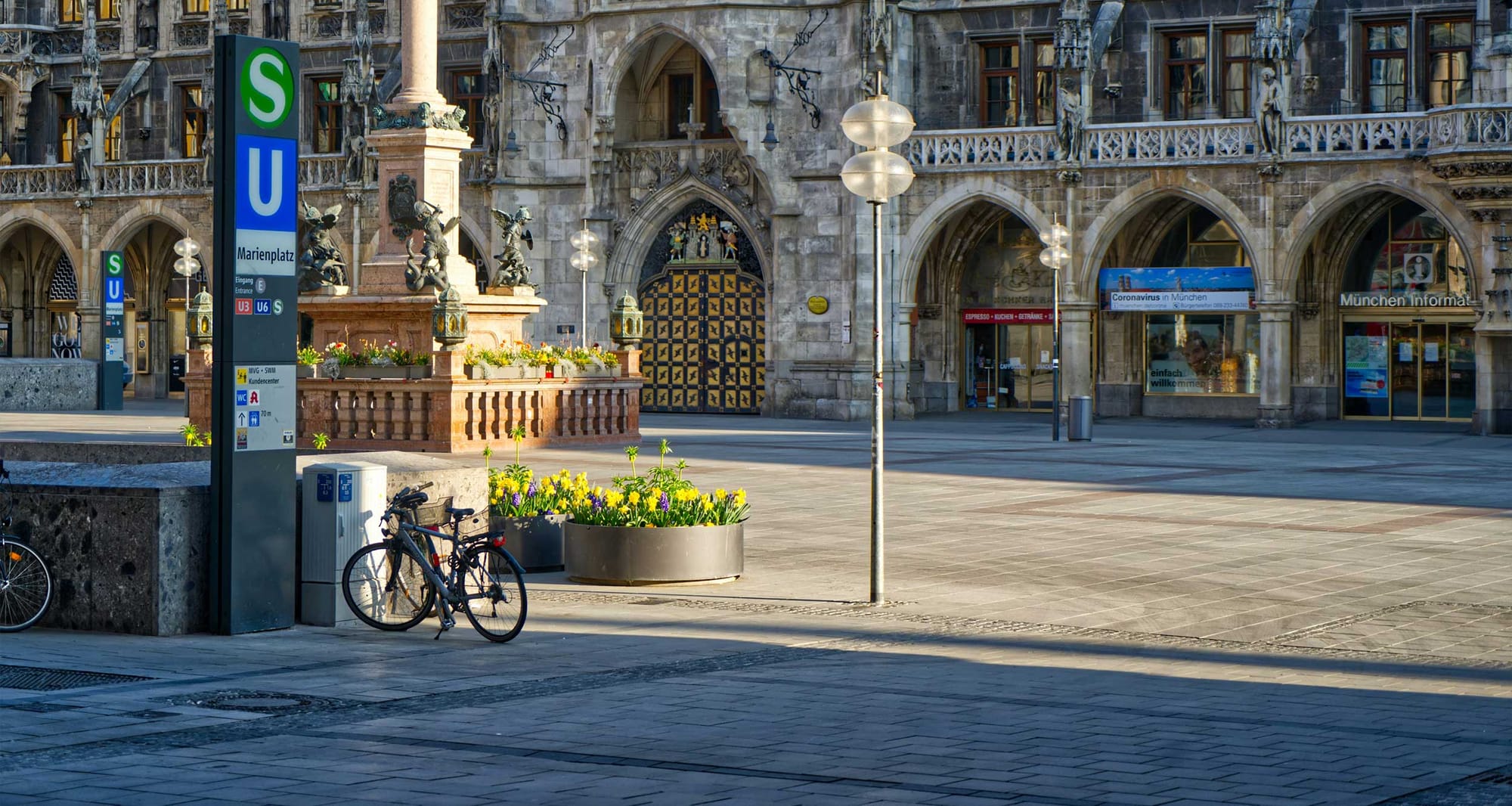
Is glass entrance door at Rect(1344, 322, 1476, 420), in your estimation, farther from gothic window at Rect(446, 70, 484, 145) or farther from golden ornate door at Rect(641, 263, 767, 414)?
gothic window at Rect(446, 70, 484, 145)

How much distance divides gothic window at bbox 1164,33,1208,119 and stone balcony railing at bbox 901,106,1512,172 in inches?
72.8

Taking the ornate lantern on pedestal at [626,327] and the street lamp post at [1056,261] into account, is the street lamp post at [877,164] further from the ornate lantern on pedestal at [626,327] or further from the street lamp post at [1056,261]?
the street lamp post at [1056,261]

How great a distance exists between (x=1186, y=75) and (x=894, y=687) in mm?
35355

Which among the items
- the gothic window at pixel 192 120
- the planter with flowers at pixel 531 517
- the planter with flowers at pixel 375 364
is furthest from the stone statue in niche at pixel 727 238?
the planter with flowers at pixel 531 517

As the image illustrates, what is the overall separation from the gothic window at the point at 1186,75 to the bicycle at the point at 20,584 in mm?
34936

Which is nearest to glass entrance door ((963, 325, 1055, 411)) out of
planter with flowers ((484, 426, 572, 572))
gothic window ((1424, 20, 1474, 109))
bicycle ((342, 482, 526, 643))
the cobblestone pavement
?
gothic window ((1424, 20, 1474, 109))

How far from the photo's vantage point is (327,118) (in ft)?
174

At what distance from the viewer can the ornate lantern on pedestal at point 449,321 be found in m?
28.5

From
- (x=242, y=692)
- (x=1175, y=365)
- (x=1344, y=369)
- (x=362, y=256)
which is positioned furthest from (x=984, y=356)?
(x=242, y=692)

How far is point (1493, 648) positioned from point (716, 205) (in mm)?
35451

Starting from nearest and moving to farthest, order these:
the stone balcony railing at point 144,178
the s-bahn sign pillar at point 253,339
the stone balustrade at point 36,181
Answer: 1. the s-bahn sign pillar at point 253,339
2. the stone balcony railing at point 144,178
3. the stone balustrade at point 36,181

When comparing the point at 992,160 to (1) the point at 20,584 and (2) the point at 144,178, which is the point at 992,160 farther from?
(1) the point at 20,584

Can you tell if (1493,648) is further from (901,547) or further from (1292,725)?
(901,547)

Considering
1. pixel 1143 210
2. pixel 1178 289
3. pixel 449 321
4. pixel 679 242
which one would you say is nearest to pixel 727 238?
pixel 679 242
